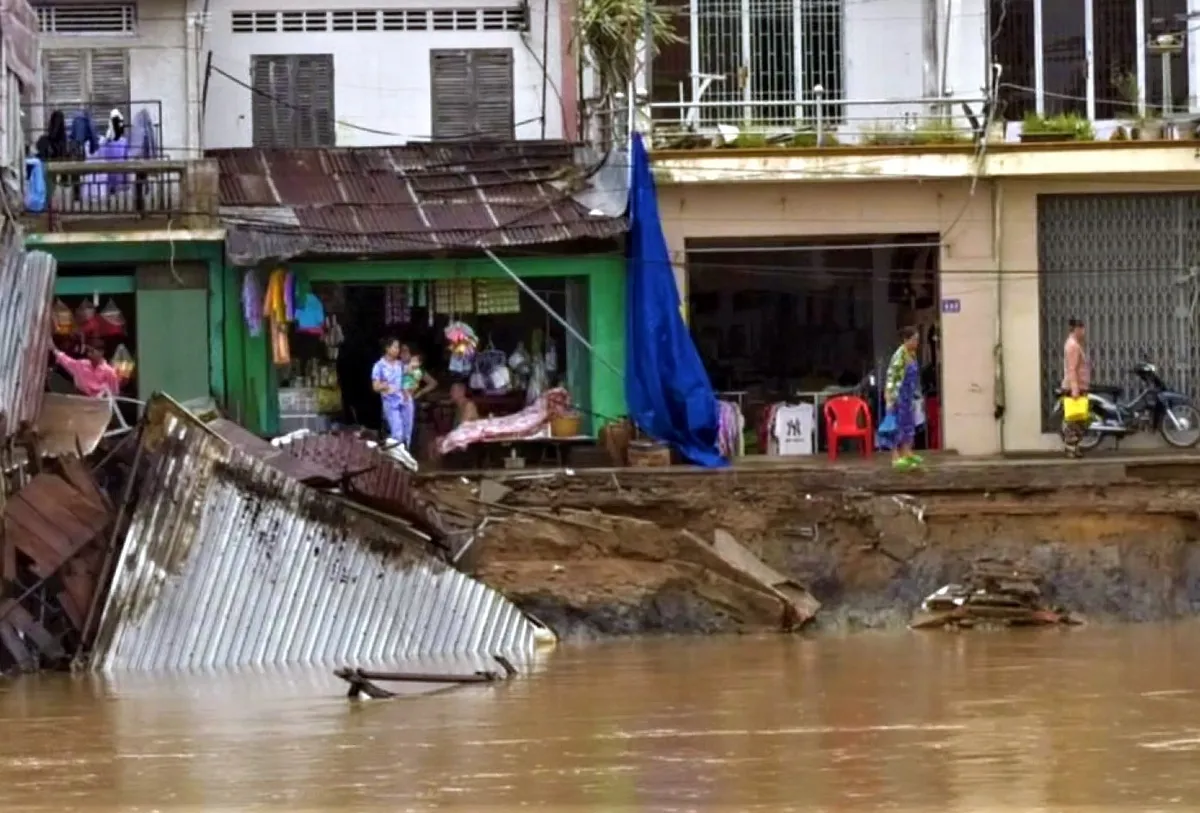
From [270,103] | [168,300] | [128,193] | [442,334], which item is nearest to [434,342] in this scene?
[442,334]

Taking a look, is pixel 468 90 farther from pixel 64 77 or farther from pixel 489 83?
pixel 64 77

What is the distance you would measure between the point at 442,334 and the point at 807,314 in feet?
16.2

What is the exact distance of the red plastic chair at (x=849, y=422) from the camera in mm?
26750

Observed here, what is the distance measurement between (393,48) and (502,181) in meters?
2.31

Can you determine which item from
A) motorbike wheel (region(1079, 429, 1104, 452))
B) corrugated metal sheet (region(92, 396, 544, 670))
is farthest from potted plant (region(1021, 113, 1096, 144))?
corrugated metal sheet (region(92, 396, 544, 670))

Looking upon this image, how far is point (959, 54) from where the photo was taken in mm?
26969

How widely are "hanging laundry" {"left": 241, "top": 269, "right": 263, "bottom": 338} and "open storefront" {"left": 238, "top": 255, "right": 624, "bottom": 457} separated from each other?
25mm

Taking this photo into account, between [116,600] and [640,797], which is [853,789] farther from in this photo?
[116,600]

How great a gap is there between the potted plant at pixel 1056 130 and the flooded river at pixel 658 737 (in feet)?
26.0

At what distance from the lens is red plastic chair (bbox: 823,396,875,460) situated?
26.8m

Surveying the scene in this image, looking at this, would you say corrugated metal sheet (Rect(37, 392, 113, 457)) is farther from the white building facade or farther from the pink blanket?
the white building facade

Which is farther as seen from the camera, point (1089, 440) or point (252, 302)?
point (252, 302)

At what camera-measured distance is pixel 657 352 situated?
26016 millimetres

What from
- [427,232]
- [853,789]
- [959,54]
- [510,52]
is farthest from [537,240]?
[853,789]
